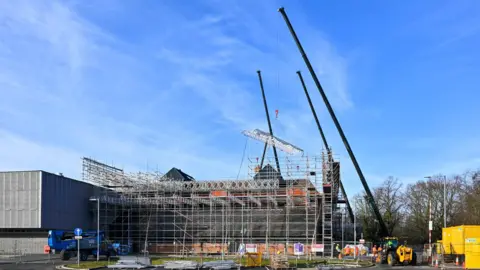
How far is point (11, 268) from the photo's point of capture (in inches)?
1268

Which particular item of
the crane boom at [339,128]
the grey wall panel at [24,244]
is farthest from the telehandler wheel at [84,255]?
the crane boom at [339,128]

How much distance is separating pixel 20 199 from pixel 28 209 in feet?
5.01

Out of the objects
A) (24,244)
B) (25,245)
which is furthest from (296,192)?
(24,244)

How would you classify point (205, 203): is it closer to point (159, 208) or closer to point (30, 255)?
point (159, 208)

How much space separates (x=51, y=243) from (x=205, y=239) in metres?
21.2

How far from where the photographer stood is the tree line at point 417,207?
74.4 meters

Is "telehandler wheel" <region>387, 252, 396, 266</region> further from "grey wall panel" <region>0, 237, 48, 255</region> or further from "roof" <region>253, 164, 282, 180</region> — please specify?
"grey wall panel" <region>0, 237, 48, 255</region>

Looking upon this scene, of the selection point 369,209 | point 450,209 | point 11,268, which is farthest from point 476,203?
point 11,268

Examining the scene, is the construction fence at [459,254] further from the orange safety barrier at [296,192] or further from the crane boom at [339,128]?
the crane boom at [339,128]

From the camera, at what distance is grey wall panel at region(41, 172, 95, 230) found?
53844 millimetres

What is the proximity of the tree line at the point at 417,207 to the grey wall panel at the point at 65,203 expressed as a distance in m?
43.1

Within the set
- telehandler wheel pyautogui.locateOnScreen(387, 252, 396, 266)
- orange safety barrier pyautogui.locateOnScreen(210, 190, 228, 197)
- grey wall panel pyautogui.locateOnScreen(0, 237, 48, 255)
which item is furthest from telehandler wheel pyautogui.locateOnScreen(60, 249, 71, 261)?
telehandler wheel pyautogui.locateOnScreen(387, 252, 396, 266)

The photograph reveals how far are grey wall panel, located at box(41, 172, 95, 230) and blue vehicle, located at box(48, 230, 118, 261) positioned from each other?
386 inches

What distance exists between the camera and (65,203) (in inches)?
2237
